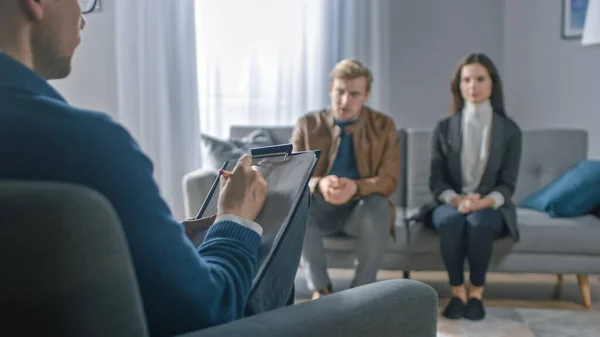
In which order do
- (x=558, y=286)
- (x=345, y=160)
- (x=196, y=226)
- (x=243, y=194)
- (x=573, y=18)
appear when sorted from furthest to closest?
(x=573, y=18), (x=558, y=286), (x=345, y=160), (x=196, y=226), (x=243, y=194)

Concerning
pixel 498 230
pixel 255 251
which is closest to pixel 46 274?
pixel 255 251

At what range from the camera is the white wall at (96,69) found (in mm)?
3777

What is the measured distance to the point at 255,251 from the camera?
3.08ft

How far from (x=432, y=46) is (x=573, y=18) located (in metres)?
0.82

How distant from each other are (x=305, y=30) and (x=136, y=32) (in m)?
1.00

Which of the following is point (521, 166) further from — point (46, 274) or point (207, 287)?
point (46, 274)

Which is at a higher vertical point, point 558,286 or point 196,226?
point 196,226

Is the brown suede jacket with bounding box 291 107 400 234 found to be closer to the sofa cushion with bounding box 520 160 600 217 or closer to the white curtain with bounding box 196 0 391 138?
the sofa cushion with bounding box 520 160 600 217

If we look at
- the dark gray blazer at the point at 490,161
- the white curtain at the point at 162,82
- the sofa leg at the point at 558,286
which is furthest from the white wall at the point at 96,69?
the sofa leg at the point at 558,286

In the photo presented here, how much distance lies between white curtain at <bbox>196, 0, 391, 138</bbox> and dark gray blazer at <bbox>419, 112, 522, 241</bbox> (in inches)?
44.0

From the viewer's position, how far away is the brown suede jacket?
106 inches

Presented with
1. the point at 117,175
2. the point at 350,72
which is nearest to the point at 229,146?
the point at 350,72

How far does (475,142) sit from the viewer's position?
9.18ft

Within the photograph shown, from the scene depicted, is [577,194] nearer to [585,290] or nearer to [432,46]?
[585,290]
